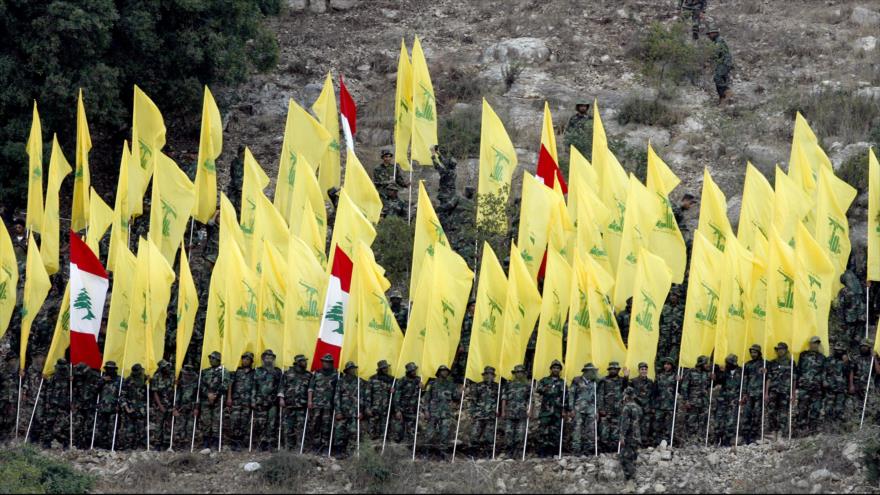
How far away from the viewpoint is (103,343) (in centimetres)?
2167

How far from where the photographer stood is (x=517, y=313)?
2006cm

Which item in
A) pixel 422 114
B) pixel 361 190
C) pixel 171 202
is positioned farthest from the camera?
pixel 422 114

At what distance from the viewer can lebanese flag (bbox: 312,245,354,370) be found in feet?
66.0

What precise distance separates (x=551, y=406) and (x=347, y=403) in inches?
104

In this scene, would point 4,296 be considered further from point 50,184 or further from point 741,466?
point 741,466

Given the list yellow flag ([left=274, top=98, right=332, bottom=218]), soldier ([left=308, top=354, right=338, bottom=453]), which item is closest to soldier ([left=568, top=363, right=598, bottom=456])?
soldier ([left=308, top=354, right=338, bottom=453])

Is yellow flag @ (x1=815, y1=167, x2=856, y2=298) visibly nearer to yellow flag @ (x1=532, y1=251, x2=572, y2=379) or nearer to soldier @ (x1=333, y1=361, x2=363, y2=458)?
yellow flag @ (x1=532, y1=251, x2=572, y2=379)

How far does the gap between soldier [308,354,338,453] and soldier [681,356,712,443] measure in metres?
4.56

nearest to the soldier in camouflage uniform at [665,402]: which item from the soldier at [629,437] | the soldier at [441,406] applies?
the soldier at [629,437]

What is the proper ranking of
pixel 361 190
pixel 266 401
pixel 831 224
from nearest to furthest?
pixel 266 401, pixel 831 224, pixel 361 190

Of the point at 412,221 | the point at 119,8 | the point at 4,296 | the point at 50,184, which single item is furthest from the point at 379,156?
the point at 4,296

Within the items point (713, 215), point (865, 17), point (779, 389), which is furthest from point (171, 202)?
point (865, 17)

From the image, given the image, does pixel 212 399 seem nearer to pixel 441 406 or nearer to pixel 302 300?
pixel 302 300

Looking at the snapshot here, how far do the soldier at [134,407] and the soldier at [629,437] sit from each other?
20.9 feet
